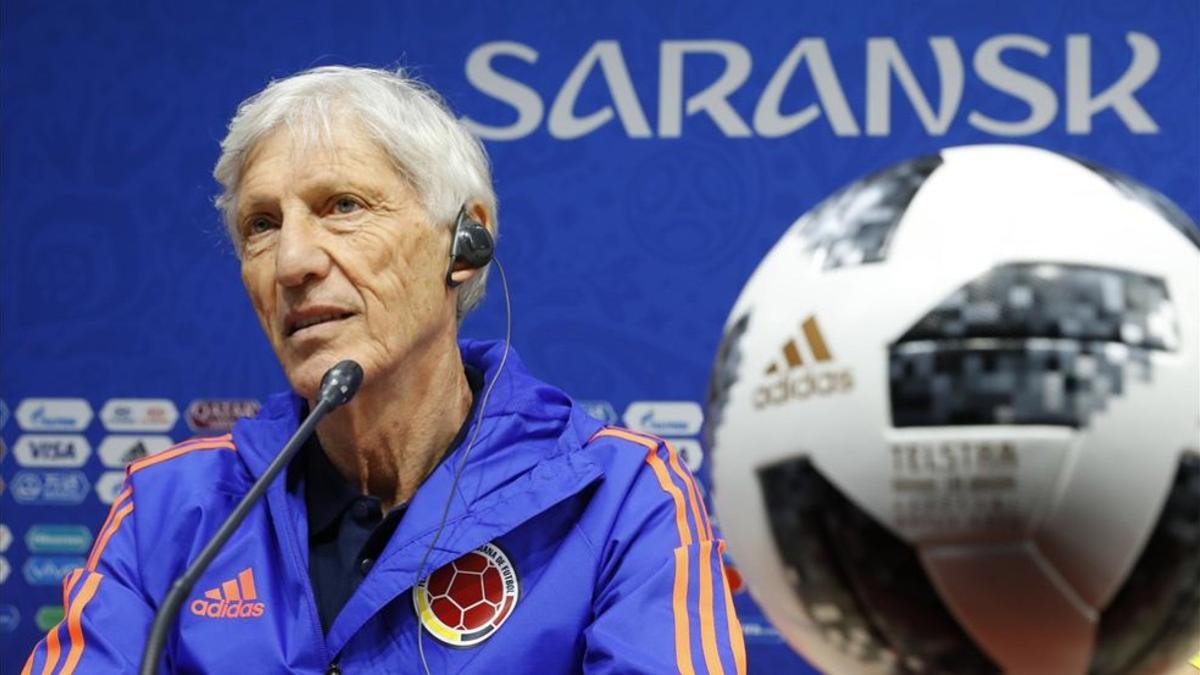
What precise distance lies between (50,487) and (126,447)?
0.40 ft

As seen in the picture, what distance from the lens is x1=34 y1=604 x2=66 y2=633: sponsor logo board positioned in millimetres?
2018

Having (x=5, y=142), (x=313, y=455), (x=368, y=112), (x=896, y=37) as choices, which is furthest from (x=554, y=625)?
(x=5, y=142)

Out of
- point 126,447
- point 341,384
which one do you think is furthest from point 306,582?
point 126,447

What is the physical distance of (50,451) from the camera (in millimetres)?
2043

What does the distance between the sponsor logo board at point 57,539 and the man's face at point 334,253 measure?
37.7 inches

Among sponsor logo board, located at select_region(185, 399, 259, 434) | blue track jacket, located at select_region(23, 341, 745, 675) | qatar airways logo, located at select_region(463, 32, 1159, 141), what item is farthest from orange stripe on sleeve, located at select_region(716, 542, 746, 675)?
sponsor logo board, located at select_region(185, 399, 259, 434)

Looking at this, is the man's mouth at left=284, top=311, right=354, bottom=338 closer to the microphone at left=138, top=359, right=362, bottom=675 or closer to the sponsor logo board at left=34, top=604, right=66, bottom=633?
the microphone at left=138, top=359, right=362, bottom=675

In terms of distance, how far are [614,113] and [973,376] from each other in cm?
160

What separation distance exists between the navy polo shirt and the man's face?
3.6 inches

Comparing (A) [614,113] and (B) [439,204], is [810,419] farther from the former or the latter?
(A) [614,113]

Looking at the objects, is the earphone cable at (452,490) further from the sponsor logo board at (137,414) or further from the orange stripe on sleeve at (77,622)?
the sponsor logo board at (137,414)

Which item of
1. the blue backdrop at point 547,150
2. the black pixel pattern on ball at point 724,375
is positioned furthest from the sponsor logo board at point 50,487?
the black pixel pattern on ball at point 724,375

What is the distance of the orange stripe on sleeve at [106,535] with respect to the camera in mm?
1180

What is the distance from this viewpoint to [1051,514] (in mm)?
400
